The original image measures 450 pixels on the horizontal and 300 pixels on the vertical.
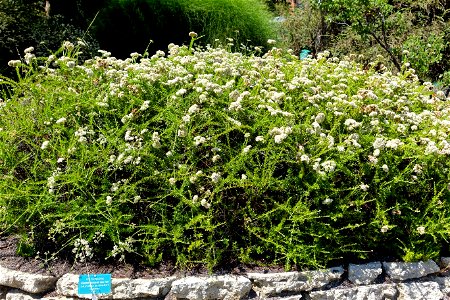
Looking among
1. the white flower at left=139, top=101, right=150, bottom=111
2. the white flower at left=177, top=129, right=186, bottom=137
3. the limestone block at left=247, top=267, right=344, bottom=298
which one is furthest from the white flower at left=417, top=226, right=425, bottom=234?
the white flower at left=139, top=101, right=150, bottom=111

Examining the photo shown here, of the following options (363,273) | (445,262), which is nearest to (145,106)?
(363,273)

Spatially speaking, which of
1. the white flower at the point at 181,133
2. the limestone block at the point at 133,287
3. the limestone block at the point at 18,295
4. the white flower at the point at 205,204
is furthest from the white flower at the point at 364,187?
the limestone block at the point at 18,295

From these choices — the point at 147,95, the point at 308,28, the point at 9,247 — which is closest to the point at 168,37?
the point at 308,28

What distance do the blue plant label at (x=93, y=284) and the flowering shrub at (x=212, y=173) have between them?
0.18m

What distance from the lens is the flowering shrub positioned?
3.03 meters

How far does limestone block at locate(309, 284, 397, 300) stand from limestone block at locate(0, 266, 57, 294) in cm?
144

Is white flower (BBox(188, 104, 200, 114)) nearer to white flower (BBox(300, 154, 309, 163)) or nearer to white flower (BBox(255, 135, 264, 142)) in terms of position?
white flower (BBox(255, 135, 264, 142))

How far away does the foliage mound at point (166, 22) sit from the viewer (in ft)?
29.5

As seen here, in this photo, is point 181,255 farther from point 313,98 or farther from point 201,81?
point 313,98

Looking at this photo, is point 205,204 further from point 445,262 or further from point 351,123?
point 445,262

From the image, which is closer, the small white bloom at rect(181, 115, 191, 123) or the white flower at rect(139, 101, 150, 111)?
the small white bloom at rect(181, 115, 191, 123)

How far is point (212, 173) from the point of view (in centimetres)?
313

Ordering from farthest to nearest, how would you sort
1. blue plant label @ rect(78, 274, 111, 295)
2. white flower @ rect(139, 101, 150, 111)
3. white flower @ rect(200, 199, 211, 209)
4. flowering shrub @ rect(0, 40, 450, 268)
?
white flower @ rect(139, 101, 150, 111) → flowering shrub @ rect(0, 40, 450, 268) → white flower @ rect(200, 199, 211, 209) → blue plant label @ rect(78, 274, 111, 295)

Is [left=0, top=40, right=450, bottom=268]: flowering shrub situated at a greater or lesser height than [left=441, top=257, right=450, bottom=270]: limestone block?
greater
